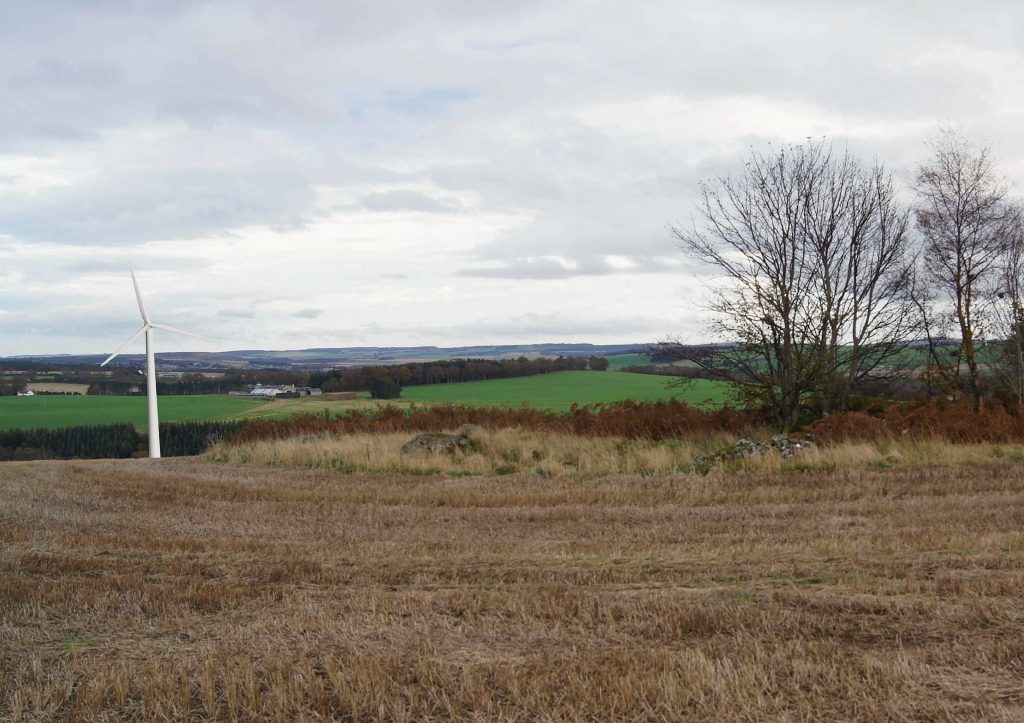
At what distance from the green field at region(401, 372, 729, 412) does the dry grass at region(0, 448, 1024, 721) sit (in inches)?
1246

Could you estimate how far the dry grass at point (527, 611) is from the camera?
17.3ft

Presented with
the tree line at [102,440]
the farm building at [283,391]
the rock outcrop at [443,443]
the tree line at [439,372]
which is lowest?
the tree line at [102,440]

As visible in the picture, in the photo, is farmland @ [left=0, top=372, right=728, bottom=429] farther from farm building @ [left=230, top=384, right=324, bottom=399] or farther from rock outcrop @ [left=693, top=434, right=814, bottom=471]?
rock outcrop @ [left=693, top=434, right=814, bottom=471]

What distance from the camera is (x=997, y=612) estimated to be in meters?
6.57

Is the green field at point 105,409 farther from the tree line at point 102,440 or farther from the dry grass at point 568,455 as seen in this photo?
the dry grass at point 568,455

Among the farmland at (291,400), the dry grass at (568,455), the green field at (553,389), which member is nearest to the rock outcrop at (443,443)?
the dry grass at (568,455)

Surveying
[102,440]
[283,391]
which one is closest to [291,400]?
[283,391]

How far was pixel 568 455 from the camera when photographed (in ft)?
65.7

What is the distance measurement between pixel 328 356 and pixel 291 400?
194ft

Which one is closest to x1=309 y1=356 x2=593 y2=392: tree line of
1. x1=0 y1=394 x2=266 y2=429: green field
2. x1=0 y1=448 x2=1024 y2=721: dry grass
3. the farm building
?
the farm building

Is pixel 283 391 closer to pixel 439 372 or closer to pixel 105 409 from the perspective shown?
pixel 105 409

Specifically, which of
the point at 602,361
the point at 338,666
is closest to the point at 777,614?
the point at 338,666

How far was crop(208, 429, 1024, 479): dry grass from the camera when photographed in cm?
1688

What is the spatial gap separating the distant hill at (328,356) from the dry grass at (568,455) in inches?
2182
